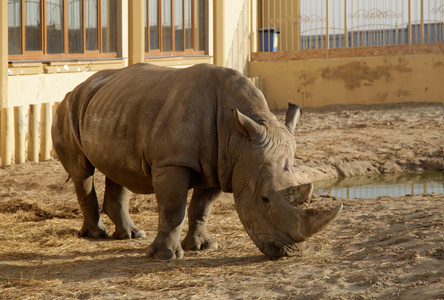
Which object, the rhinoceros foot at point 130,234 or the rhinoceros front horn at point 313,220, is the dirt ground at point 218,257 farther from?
the rhinoceros front horn at point 313,220

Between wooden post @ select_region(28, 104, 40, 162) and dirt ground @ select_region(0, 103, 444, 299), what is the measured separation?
653 mm

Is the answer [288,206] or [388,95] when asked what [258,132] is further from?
[388,95]

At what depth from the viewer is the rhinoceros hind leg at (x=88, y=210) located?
6.43 metres

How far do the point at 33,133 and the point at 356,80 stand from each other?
9.22 m

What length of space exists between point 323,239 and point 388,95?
11669 mm

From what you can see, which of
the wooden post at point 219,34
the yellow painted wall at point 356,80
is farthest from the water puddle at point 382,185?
the wooden post at point 219,34

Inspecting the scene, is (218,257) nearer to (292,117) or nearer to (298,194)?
(298,194)

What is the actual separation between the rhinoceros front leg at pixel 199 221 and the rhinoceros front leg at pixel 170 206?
1.27 feet

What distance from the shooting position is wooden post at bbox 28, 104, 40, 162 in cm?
1020

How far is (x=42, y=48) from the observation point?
1126 cm

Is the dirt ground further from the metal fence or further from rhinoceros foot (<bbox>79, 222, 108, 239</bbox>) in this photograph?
the metal fence

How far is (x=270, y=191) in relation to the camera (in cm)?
482

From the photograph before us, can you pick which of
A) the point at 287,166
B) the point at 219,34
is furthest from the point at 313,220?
the point at 219,34

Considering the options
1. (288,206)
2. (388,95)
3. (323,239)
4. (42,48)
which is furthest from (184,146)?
(388,95)
